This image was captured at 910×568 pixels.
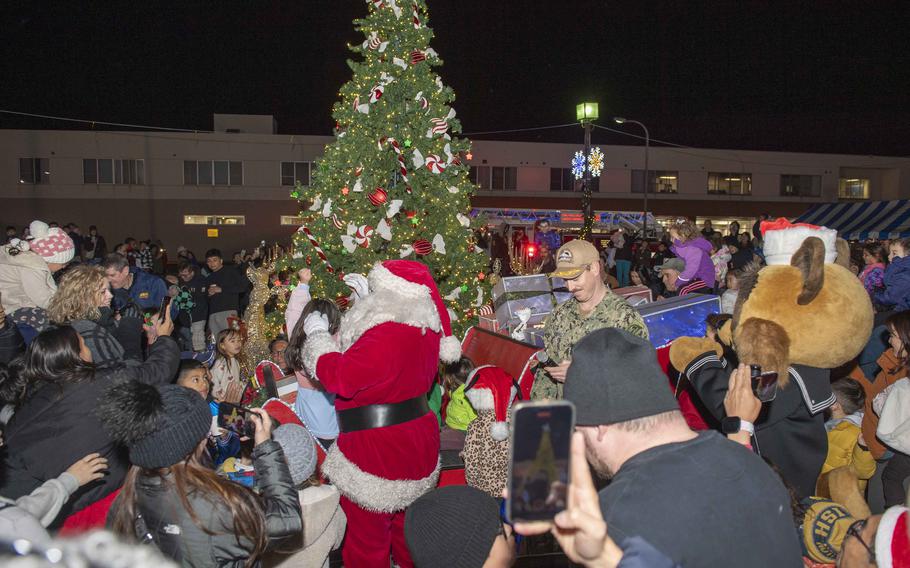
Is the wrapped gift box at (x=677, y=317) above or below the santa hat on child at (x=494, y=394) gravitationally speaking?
above

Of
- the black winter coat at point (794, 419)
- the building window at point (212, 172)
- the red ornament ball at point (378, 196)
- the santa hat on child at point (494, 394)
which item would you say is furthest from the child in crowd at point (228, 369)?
the building window at point (212, 172)

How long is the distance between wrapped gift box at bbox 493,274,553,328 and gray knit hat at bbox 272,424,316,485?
4.44 meters

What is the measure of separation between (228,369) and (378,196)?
2.88 metres

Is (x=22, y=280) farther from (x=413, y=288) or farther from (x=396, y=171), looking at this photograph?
(x=396, y=171)

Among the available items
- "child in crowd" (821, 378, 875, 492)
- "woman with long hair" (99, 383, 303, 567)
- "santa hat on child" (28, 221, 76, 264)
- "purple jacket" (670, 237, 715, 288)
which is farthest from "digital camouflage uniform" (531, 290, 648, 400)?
"purple jacket" (670, 237, 715, 288)

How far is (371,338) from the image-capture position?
358cm

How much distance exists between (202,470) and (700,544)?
70.5 inches

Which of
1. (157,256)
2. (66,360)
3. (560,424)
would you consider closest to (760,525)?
(560,424)

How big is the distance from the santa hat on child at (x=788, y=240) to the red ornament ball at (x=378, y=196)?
5669mm

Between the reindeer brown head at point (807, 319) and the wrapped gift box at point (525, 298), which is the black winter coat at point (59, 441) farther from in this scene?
the wrapped gift box at point (525, 298)

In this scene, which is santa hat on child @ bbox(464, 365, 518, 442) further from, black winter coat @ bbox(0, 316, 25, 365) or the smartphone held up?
black winter coat @ bbox(0, 316, 25, 365)

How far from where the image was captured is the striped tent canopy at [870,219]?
1864 centimetres

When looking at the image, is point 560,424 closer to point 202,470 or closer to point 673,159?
point 202,470

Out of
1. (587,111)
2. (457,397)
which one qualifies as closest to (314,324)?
(457,397)
